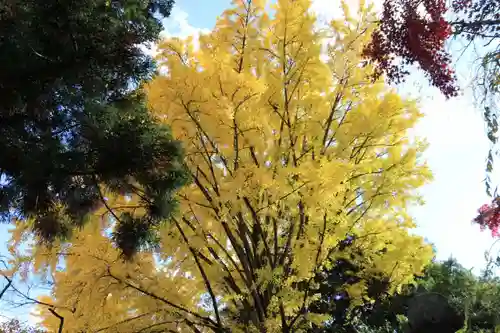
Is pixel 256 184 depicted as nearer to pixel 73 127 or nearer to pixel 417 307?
pixel 73 127

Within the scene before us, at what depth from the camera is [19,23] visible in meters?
3.23

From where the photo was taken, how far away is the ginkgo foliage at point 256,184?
3.80m

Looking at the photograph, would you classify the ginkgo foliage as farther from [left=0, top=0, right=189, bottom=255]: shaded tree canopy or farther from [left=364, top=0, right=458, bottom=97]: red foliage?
[left=364, top=0, right=458, bottom=97]: red foliage

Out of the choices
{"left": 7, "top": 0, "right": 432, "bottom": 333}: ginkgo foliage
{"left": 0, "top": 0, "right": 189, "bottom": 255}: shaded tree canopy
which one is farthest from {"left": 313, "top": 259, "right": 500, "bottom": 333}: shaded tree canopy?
{"left": 0, "top": 0, "right": 189, "bottom": 255}: shaded tree canopy

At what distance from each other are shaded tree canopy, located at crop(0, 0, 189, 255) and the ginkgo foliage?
0.51m

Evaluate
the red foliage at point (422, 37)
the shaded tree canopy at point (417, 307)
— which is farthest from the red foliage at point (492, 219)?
the shaded tree canopy at point (417, 307)

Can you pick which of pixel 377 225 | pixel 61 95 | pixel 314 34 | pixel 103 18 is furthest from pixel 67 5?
pixel 377 225

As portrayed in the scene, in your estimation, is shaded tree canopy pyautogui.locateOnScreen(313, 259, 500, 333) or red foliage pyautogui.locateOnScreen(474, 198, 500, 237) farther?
shaded tree canopy pyautogui.locateOnScreen(313, 259, 500, 333)

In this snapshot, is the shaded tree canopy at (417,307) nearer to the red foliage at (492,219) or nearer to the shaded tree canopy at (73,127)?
the red foliage at (492,219)

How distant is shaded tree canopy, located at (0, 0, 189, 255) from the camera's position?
3.09m

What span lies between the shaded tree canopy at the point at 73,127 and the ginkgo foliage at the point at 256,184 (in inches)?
20.0

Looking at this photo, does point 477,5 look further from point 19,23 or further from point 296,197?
point 19,23

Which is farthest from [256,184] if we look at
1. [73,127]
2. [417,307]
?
[417,307]

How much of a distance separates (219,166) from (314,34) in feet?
4.98
